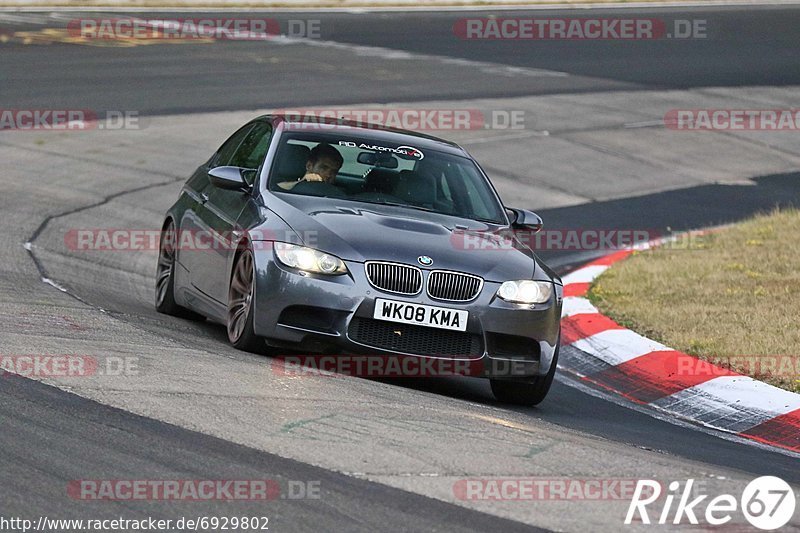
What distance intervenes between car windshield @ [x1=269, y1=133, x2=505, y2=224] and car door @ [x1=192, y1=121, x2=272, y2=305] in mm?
232

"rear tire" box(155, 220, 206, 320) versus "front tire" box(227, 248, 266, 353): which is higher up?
"front tire" box(227, 248, 266, 353)

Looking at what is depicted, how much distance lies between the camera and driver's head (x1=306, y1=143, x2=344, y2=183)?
29.1ft

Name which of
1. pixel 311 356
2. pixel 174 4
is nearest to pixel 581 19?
pixel 174 4

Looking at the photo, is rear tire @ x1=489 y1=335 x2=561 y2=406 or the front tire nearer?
the front tire

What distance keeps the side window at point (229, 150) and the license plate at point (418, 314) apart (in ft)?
8.69

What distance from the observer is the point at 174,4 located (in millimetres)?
32250

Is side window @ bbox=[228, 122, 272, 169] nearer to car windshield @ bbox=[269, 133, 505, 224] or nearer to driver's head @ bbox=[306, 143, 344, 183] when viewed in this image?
car windshield @ bbox=[269, 133, 505, 224]
